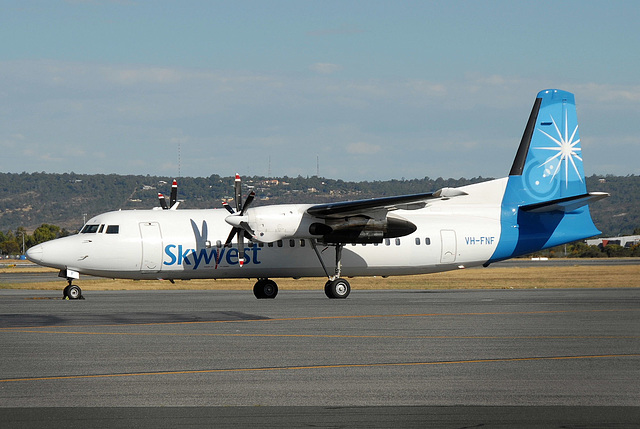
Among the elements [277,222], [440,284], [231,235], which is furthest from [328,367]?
[440,284]

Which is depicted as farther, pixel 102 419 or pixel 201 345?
pixel 201 345

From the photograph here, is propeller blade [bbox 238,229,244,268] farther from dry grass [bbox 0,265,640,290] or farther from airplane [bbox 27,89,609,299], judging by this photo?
dry grass [bbox 0,265,640,290]

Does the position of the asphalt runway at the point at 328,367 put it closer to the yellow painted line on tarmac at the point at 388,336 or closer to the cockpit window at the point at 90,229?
the yellow painted line on tarmac at the point at 388,336

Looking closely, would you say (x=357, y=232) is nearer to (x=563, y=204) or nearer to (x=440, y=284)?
(x=563, y=204)

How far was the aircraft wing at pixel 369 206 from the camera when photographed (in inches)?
1096

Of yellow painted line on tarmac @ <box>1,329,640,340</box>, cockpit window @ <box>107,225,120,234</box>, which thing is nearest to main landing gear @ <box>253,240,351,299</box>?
cockpit window @ <box>107,225,120,234</box>

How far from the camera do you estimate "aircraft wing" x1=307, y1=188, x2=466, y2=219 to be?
27.8 m

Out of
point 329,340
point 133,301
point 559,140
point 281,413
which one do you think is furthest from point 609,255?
point 281,413

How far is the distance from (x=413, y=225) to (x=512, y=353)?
57.4ft

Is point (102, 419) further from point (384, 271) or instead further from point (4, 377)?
point (384, 271)

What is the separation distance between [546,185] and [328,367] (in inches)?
975

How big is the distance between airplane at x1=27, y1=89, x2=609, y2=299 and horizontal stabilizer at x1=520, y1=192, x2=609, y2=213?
44 mm

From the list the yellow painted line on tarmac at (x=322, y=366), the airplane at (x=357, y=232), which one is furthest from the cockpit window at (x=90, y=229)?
the yellow painted line on tarmac at (x=322, y=366)

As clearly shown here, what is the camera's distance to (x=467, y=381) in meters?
10.9
